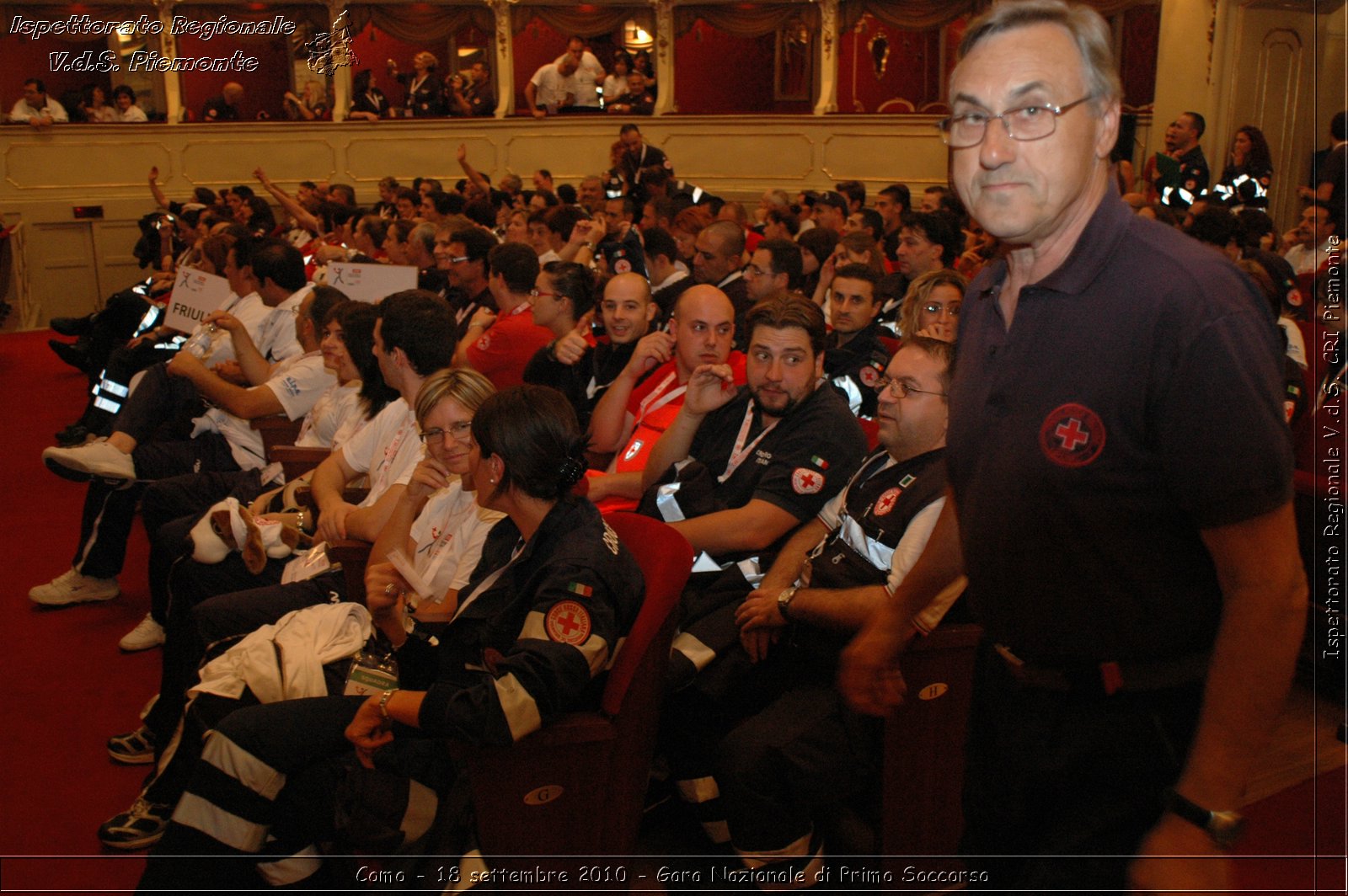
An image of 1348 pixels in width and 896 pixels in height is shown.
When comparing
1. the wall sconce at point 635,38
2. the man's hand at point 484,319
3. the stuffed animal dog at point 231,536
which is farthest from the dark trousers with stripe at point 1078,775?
the wall sconce at point 635,38

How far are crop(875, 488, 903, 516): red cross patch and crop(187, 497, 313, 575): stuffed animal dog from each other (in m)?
1.84

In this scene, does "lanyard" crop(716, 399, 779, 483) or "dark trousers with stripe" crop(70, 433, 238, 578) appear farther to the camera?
"dark trousers with stripe" crop(70, 433, 238, 578)

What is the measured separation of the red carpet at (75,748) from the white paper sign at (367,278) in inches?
60.9

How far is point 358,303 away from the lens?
3.79 m

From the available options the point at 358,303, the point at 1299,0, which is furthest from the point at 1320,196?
the point at 358,303

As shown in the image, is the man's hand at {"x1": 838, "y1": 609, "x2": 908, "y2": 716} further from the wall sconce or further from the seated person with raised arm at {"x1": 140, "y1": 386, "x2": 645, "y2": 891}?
the wall sconce

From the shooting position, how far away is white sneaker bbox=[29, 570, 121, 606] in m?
4.17

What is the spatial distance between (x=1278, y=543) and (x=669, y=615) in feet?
3.79

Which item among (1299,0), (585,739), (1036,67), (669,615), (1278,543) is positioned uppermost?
(1299,0)

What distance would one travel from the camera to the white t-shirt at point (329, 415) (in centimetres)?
373

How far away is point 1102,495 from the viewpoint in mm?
1158

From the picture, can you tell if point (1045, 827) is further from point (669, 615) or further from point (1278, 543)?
point (669, 615)

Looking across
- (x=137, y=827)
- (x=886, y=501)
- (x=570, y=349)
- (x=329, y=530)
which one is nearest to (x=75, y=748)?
(x=137, y=827)

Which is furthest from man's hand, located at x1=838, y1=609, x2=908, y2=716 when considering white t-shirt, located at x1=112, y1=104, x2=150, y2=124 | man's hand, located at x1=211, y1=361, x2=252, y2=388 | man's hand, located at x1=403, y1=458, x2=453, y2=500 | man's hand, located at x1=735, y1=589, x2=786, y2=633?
white t-shirt, located at x1=112, y1=104, x2=150, y2=124
